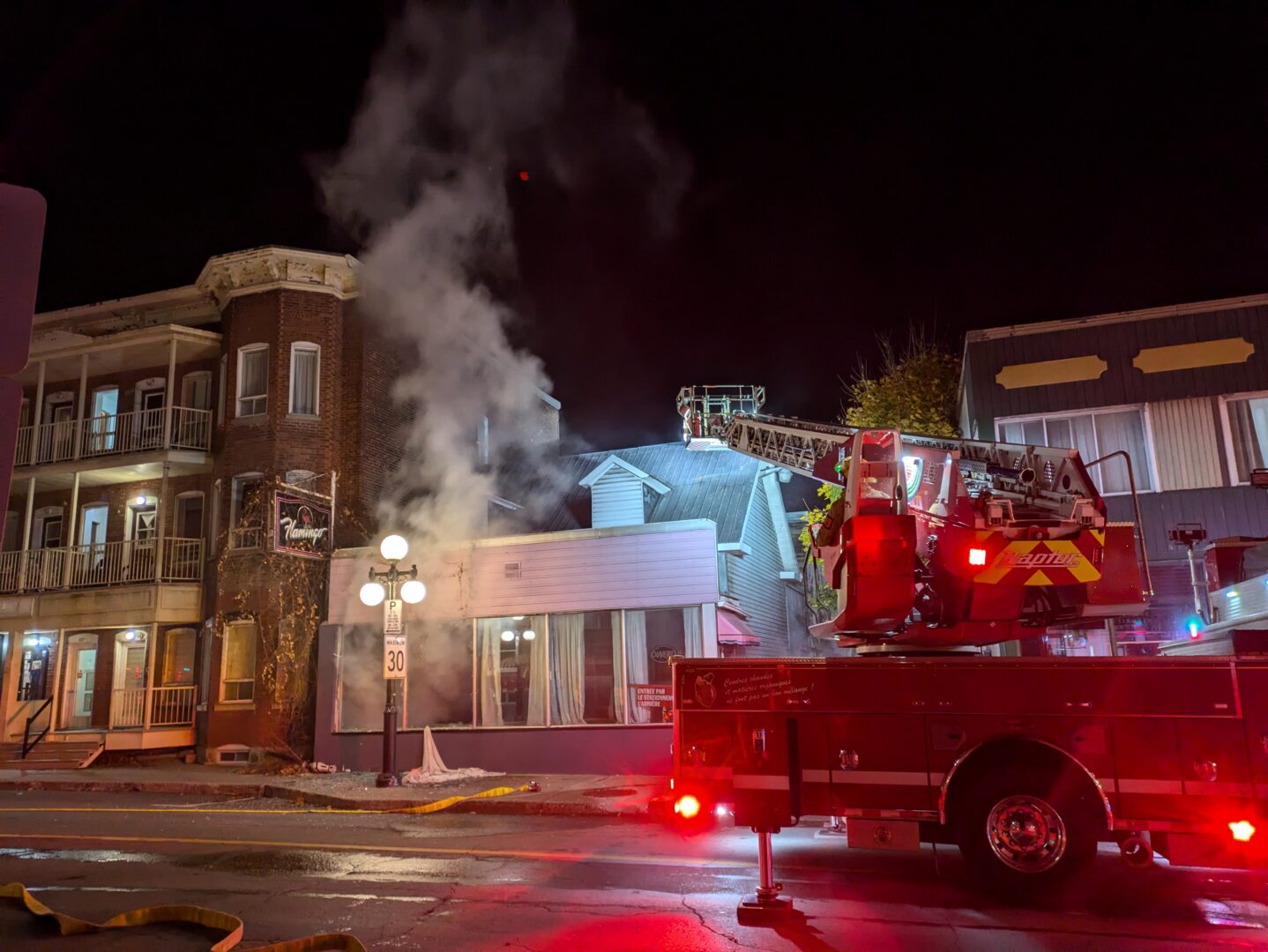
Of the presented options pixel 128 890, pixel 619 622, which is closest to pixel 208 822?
pixel 128 890

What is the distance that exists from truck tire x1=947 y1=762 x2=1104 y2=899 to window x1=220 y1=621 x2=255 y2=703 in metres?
16.6

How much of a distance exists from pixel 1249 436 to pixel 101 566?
23.6 metres

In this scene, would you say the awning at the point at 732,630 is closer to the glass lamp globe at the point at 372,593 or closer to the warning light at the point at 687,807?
the glass lamp globe at the point at 372,593

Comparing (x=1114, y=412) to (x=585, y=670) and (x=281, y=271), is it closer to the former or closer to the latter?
(x=585, y=670)

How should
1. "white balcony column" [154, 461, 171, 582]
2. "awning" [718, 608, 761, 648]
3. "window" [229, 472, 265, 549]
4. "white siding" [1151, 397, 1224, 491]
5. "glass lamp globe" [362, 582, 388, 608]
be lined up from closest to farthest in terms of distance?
"glass lamp globe" [362, 582, 388, 608] → "white siding" [1151, 397, 1224, 491] → "awning" [718, 608, 761, 648] → "window" [229, 472, 265, 549] → "white balcony column" [154, 461, 171, 582]

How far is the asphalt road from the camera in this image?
555 cm

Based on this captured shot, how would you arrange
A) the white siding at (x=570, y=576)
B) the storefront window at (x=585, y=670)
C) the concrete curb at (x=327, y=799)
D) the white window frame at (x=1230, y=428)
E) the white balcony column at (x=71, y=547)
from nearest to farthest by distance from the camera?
the concrete curb at (x=327, y=799)
the white window frame at (x=1230, y=428)
the white siding at (x=570, y=576)
the storefront window at (x=585, y=670)
the white balcony column at (x=71, y=547)

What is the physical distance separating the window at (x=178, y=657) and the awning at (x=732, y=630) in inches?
487

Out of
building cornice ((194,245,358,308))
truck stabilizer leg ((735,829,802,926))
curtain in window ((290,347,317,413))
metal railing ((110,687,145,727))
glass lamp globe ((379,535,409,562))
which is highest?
building cornice ((194,245,358,308))

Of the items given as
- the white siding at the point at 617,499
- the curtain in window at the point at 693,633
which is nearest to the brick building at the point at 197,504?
the white siding at the point at 617,499

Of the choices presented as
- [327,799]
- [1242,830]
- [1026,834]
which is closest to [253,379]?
[327,799]

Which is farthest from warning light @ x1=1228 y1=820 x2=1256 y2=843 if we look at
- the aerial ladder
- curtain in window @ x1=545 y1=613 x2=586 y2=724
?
curtain in window @ x1=545 y1=613 x2=586 y2=724

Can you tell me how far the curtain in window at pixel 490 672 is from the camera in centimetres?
1642

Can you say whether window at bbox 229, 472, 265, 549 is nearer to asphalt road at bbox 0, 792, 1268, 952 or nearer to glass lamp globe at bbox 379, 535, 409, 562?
glass lamp globe at bbox 379, 535, 409, 562
